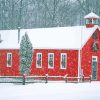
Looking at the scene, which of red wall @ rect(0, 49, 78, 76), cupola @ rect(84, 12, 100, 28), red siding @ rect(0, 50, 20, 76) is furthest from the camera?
red siding @ rect(0, 50, 20, 76)

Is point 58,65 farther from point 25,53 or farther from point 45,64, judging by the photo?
point 25,53

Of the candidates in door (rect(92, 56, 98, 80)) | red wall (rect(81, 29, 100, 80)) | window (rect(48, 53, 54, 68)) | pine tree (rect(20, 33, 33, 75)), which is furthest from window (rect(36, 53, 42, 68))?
door (rect(92, 56, 98, 80))

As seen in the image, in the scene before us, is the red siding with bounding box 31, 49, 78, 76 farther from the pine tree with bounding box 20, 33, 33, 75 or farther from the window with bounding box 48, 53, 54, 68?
the pine tree with bounding box 20, 33, 33, 75

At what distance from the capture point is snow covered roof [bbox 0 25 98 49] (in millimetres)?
46125

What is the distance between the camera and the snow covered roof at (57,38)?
4612 centimetres

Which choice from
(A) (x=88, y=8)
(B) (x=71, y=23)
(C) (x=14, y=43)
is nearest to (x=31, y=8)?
(B) (x=71, y=23)

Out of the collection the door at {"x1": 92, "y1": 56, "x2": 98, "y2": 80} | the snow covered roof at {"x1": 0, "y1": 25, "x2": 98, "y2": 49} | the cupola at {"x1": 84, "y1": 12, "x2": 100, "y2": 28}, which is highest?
the cupola at {"x1": 84, "y1": 12, "x2": 100, "y2": 28}

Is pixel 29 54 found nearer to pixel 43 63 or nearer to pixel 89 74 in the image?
pixel 43 63

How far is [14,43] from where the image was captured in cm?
5034

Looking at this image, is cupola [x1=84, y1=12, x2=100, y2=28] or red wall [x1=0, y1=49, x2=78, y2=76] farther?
cupola [x1=84, y1=12, x2=100, y2=28]

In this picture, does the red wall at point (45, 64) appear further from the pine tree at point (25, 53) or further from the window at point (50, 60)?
the pine tree at point (25, 53)

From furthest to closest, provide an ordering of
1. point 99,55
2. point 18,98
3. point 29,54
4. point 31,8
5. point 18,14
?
1. point 31,8
2. point 18,14
3. point 99,55
4. point 29,54
5. point 18,98

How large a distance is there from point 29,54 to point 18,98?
57.7ft

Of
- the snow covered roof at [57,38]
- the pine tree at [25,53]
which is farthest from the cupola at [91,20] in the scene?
the pine tree at [25,53]
